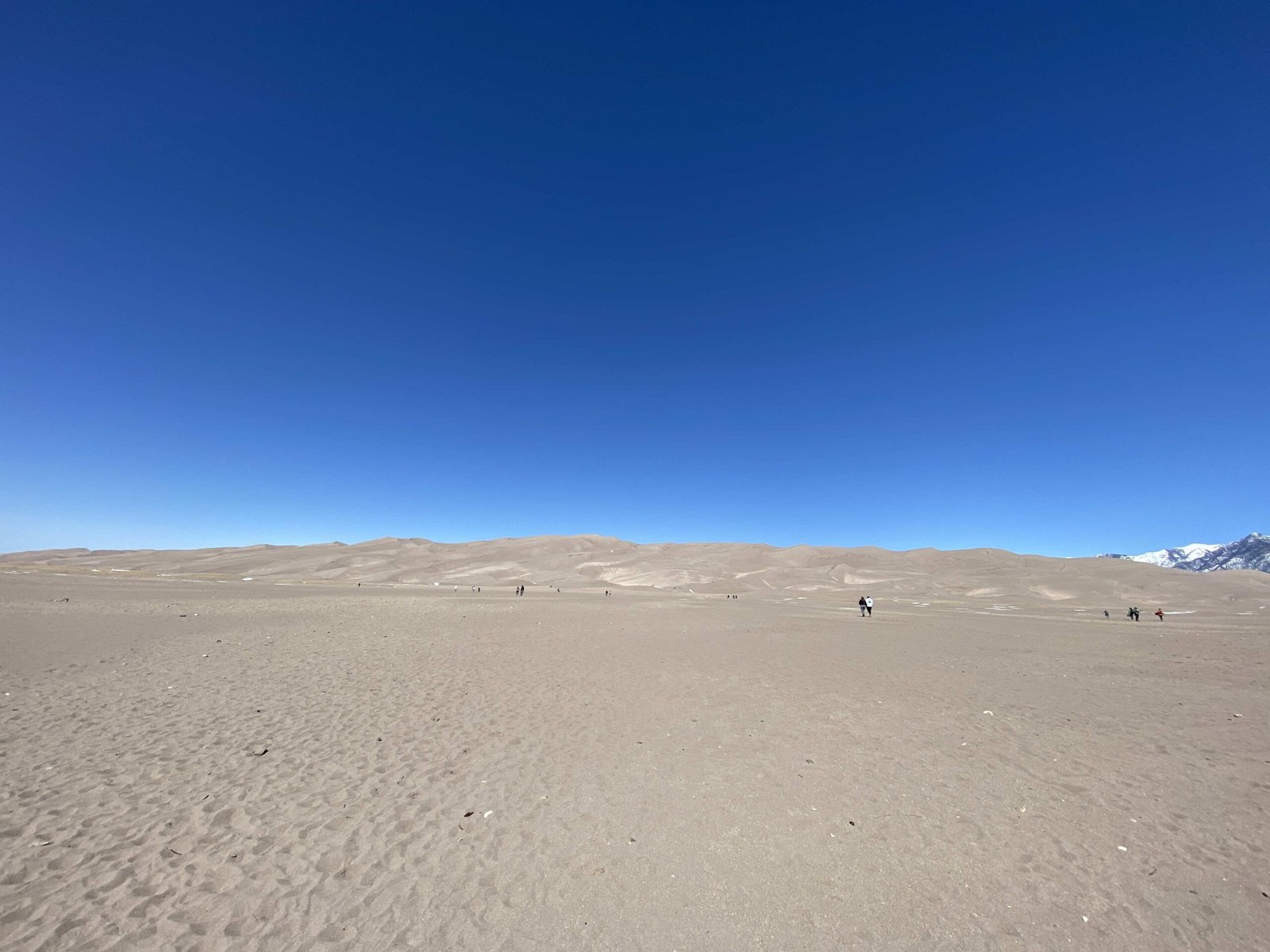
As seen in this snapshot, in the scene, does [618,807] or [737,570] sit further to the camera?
[737,570]

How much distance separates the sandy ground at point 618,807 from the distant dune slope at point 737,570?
5344 cm

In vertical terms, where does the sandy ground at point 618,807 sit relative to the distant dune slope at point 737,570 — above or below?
below

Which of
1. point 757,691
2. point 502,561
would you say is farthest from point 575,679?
point 502,561

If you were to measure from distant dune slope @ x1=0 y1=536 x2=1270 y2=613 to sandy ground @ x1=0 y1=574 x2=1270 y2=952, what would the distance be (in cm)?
5344

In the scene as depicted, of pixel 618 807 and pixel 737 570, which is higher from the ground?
pixel 737 570

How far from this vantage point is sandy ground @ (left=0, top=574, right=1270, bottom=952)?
4.62 m

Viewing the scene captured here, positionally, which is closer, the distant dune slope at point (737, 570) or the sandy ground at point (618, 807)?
the sandy ground at point (618, 807)

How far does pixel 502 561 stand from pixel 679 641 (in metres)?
71.4

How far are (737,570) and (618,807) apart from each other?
79.0 metres

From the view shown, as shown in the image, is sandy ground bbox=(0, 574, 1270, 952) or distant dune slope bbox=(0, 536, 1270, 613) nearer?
sandy ground bbox=(0, 574, 1270, 952)

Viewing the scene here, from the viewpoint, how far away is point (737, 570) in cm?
8312

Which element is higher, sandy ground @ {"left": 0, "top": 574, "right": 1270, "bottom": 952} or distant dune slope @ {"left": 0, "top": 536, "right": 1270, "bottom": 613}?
distant dune slope @ {"left": 0, "top": 536, "right": 1270, "bottom": 613}

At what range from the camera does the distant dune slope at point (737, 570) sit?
61.6 meters

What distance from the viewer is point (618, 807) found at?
6789 millimetres
